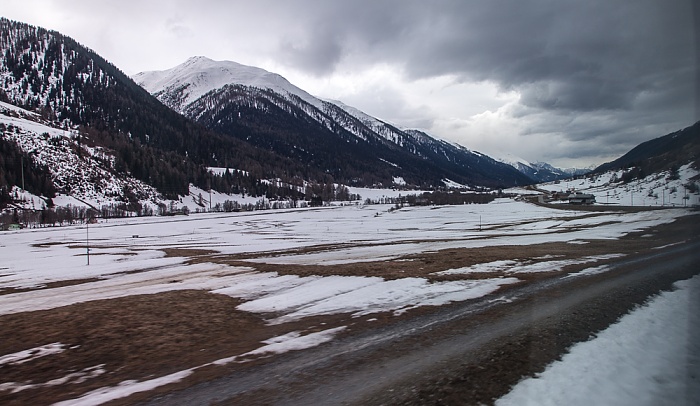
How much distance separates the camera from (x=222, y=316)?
11.1 metres

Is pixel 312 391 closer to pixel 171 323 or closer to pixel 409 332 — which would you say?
pixel 409 332

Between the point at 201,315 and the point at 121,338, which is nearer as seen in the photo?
the point at 121,338

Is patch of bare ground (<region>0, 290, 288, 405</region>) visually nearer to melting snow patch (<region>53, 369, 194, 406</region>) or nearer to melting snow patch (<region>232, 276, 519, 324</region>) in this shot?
melting snow patch (<region>53, 369, 194, 406</region>)

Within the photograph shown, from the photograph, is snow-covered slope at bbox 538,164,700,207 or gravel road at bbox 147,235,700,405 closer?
gravel road at bbox 147,235,700,405

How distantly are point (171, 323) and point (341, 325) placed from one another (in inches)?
187

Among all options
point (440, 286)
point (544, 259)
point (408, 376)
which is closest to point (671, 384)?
point (408, 376)

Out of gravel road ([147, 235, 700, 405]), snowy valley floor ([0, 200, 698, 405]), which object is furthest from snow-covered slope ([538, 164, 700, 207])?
gravel road ([147, 235, 700, 405])

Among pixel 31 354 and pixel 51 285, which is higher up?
pixel 31 354

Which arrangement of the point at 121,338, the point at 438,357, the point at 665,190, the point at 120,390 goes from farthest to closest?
1. the point at 665,190
2. the point at 121,338
3. the point at 438,357
4. the point at 120,390

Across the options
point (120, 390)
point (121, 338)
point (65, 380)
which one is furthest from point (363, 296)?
point (65, 380)

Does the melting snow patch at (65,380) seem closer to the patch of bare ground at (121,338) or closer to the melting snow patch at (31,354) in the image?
the patch of bare ground at (121,338)

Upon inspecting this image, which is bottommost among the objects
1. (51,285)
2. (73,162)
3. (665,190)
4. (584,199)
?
(51,285)

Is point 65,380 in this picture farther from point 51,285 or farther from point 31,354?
point 51,285

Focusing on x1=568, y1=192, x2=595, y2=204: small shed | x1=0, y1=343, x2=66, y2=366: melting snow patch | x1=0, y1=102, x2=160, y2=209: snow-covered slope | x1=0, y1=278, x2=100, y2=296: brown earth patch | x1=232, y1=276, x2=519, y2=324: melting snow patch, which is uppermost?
x1=0, y1=102, x2=160, y2=209: snow-covered slope
